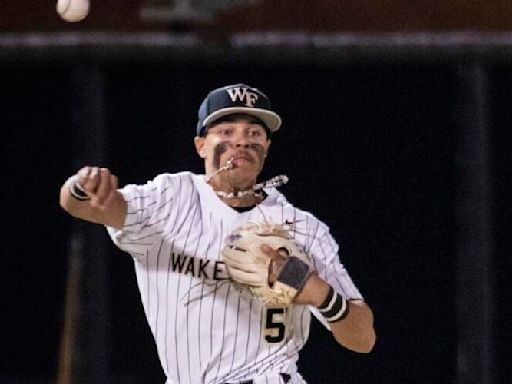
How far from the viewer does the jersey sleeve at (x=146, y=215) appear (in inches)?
92.4

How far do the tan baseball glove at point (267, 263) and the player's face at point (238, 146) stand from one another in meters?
0.13

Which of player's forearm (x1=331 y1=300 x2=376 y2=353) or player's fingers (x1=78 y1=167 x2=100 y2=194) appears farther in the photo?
player's forearm (x1=331 y1=300 x2=376 y2=353)

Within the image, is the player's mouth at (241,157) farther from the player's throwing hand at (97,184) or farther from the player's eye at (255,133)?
the player's throwing hand at (97,184)

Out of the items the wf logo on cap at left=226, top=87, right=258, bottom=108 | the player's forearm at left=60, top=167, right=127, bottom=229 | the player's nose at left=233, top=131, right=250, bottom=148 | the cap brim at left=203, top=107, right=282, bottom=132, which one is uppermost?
the wf logo on cap at left=226, top=87, right=258, bottom=108

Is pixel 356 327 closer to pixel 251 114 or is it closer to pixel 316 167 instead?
pixel 251 114

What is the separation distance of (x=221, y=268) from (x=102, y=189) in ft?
1.28

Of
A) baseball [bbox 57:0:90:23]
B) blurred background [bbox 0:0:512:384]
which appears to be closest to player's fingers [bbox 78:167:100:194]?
baseball [bbox 57:0:90:23]

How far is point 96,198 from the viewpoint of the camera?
2113 mm

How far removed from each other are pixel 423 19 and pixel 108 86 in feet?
3.62

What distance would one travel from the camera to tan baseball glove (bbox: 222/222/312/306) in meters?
2.26

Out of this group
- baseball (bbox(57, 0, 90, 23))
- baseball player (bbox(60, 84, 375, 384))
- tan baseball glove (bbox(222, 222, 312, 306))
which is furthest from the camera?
baseball (bbox(57, 0, 90, 23))

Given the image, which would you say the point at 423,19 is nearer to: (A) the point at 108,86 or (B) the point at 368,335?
(A) the point at 108,86

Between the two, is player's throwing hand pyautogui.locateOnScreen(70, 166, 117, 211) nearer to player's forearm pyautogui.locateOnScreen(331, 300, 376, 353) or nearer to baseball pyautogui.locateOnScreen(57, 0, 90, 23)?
player's forearm pyautogui.locateOnScreen(331, 300, 376, 353)

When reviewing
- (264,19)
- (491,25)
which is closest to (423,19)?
(491,25)
